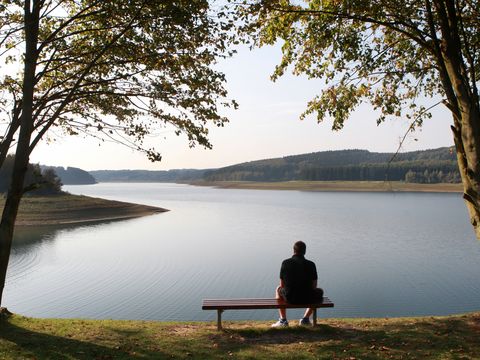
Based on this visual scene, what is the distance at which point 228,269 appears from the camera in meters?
27.4

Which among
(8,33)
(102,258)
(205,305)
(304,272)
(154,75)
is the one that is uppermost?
(8,33)

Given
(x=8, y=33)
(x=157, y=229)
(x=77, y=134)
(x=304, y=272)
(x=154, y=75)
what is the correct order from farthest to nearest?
(x=157, y=229) < (x=77, y=134) < (x=154, y=75) < (x=8, y=33) < (x=304, y=272)

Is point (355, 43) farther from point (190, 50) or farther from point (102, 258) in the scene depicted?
point (102, 258)

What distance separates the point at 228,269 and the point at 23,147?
65.4 feet

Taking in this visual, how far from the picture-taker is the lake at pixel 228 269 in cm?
1936

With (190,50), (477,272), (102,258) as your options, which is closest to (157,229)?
(102,258)

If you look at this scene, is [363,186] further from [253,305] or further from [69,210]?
[253,305]

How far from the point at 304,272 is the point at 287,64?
545 centimetres

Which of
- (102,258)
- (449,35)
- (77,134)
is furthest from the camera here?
(102,258)

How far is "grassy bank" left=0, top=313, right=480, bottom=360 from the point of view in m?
7.21

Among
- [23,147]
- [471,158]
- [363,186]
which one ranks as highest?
[23,147]

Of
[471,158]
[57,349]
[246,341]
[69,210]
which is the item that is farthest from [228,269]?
[69,210]

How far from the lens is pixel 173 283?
949 inches

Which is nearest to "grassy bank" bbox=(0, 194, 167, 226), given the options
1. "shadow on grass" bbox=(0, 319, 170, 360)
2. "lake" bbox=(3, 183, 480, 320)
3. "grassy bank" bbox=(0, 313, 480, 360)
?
"lake" bbox=(3, 183, 480, 320)
